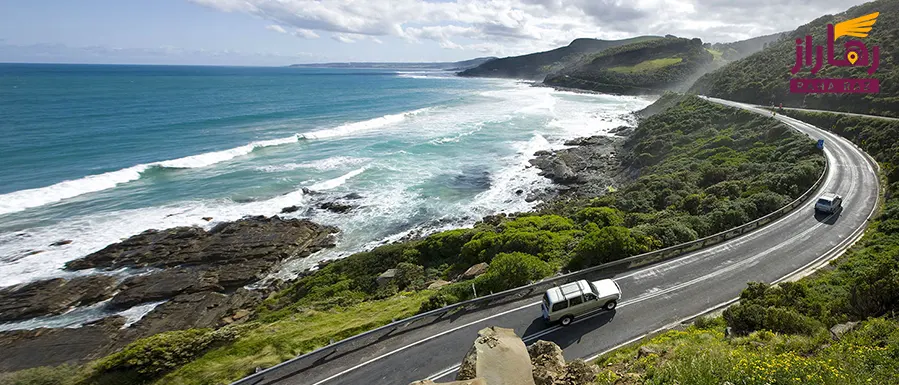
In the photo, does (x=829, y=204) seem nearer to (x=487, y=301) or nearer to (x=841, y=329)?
(x=841, y=329)

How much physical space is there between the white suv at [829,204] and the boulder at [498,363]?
80.5ft

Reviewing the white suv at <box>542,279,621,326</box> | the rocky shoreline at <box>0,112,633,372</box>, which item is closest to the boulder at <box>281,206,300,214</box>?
the rocky shoreline at <box>0,112,633,372</box>

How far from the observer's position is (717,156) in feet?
129

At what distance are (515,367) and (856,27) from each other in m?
98.6

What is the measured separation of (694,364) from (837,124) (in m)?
52.4

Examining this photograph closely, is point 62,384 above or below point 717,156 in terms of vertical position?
below

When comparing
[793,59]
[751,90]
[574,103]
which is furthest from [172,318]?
[574,103]

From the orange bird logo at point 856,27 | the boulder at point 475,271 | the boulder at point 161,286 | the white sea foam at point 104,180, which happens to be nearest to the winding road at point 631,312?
the boulder at point 475,271

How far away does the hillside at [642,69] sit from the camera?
135 m

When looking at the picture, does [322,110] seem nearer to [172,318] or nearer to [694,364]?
[172,318]

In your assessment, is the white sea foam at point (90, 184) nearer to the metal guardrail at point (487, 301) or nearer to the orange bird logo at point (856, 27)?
the metal guardrail at point (487, 301)

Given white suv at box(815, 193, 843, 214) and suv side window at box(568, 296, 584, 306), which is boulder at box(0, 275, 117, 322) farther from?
white suv at box(815, 193, 843, 214)

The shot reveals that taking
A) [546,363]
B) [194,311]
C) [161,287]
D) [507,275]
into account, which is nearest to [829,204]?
[507,275]

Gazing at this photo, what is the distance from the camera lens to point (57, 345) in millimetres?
20438
